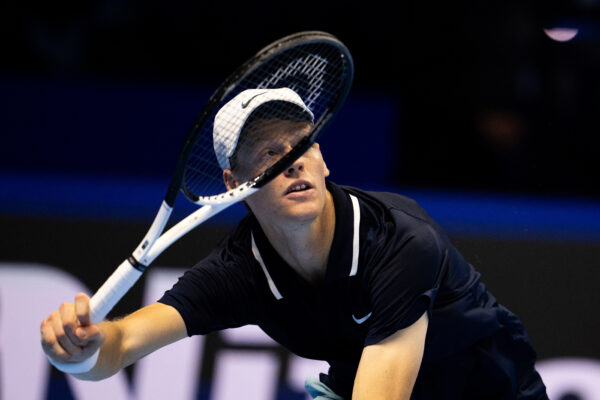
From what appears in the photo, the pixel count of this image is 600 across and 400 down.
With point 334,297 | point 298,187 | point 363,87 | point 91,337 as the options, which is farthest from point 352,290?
point 363,87

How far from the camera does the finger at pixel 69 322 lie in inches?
82.3

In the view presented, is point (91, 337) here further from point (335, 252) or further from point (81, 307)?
point (335, 252)

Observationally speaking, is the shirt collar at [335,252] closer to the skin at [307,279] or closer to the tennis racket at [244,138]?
the skin at [307,279]

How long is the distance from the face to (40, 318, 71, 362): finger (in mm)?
613

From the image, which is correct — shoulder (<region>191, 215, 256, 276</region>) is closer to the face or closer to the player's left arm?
the face

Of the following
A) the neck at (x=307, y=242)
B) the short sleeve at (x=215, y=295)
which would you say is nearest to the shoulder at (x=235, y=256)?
the short sleeve at (x=215, y=295)


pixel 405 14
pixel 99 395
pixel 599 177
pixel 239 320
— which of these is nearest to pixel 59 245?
pixel 99 395

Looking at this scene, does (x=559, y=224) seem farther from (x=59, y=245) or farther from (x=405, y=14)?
(x=405, y=14)

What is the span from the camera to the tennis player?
2.28 m

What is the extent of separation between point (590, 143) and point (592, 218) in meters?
2.14

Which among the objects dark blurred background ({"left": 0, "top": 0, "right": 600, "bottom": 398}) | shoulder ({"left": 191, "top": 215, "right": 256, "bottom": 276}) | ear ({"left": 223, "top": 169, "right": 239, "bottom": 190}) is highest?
dark blurred background ({"left": 0, "top": 0, "right": 600, "bottom": 398})

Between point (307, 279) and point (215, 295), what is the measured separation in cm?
26

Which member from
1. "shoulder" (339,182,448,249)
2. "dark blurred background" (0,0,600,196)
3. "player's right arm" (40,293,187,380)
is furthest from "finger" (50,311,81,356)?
"dark blurred background" (0,0,600,196)

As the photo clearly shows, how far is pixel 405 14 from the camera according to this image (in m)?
5.87
